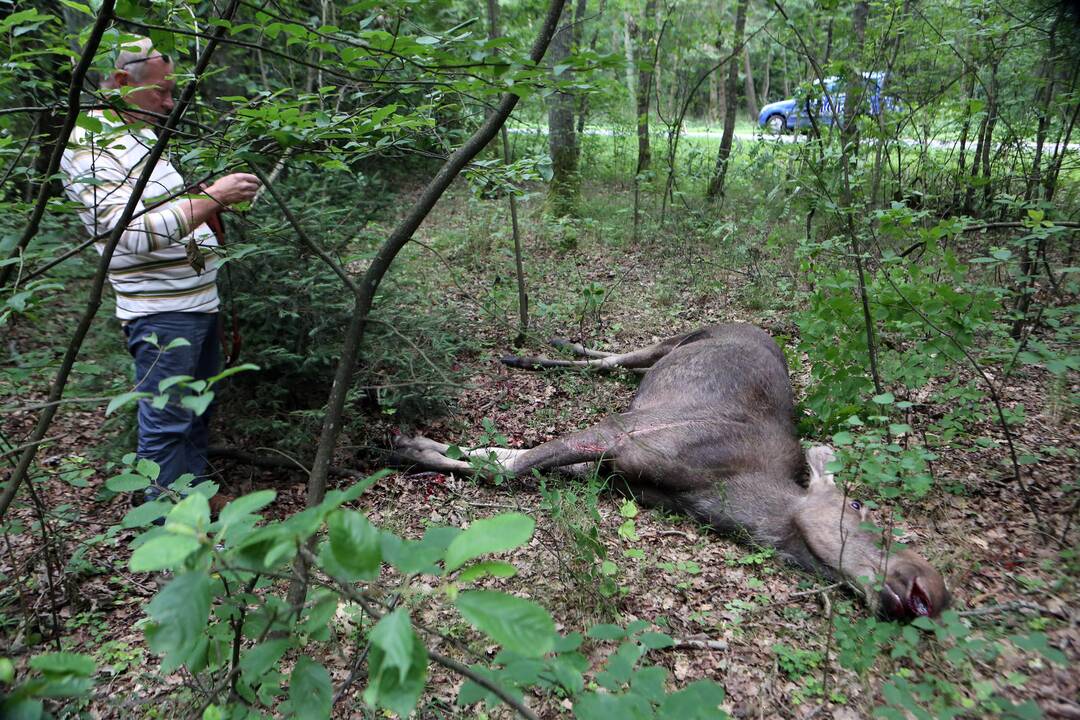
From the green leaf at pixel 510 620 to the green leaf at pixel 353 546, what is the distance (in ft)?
0.55

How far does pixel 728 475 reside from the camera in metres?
4.24

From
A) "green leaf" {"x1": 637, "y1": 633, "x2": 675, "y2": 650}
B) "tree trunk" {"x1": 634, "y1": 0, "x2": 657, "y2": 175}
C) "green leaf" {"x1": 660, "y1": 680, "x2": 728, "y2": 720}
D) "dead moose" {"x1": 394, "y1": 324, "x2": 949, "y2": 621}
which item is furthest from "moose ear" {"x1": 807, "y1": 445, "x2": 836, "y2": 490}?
"tree trunk" {"x1": 634, "y1": 0, "x2": 657, "y2": 175}

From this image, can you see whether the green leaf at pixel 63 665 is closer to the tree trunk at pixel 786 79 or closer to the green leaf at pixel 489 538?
the green leaf at pixel 489 538

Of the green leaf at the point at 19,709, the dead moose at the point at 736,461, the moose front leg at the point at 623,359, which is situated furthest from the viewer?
the moose front leg at the point at 623,359

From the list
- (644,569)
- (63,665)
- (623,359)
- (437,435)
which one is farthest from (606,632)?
(623,359)

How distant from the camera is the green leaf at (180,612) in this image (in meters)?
1.03

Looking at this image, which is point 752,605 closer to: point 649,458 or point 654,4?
point 649,458

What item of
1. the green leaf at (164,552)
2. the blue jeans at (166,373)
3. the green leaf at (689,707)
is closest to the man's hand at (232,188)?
the blue jeans at (166,373)

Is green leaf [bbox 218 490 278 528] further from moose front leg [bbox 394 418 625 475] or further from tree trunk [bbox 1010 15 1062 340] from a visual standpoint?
tree trunk [bbox 1010 15 1062 340]

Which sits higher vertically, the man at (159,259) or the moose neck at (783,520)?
the man at (159,259)

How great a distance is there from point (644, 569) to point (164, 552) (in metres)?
2.87

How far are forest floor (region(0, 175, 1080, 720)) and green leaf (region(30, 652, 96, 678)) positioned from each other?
2.45 feet

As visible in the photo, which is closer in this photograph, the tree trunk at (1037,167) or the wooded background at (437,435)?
the wooded background at (437,435)

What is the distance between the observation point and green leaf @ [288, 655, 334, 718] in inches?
49.8
